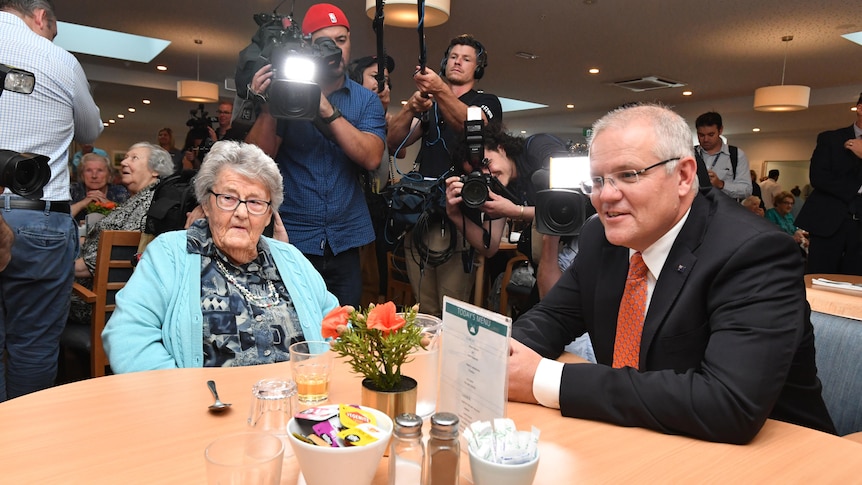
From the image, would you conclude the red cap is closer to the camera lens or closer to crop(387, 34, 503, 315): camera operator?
crop(387, 34, 503, 315): camera operator

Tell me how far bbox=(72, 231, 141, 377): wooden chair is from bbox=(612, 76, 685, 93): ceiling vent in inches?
344

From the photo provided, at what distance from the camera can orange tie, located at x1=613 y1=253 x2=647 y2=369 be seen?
1.33 m

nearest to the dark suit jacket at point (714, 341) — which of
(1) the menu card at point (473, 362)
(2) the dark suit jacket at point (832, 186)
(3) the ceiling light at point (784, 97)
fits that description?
(1) the menu card at point (473, 362)

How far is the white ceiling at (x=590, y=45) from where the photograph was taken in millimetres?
6195

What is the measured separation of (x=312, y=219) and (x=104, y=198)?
3210 millimetres

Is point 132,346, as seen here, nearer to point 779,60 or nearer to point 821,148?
point 821,148

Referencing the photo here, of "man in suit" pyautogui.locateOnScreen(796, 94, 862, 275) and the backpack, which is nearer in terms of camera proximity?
the backpack

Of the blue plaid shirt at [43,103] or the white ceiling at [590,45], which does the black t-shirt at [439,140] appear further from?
the white ceiling at [590,45]

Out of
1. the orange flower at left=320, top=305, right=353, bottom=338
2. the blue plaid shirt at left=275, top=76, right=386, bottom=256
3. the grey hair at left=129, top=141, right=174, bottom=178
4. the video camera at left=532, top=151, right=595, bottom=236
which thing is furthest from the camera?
the grey hair at left=129, top=141, right=174, bottom=178

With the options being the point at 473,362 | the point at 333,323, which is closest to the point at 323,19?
the point at 333,323

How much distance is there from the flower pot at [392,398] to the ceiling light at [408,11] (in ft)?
8.93

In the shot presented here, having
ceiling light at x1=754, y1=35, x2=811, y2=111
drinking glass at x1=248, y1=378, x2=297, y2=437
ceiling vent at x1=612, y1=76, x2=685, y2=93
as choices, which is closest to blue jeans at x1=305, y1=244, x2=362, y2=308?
drinking glass at x1=248, y1=378, x2=297, y2=437

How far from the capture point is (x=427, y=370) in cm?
102

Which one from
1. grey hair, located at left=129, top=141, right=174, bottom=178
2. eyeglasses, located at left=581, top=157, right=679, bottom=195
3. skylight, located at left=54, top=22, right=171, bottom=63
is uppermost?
skylight, located at left=54, top=22, right=171, bottom=63
